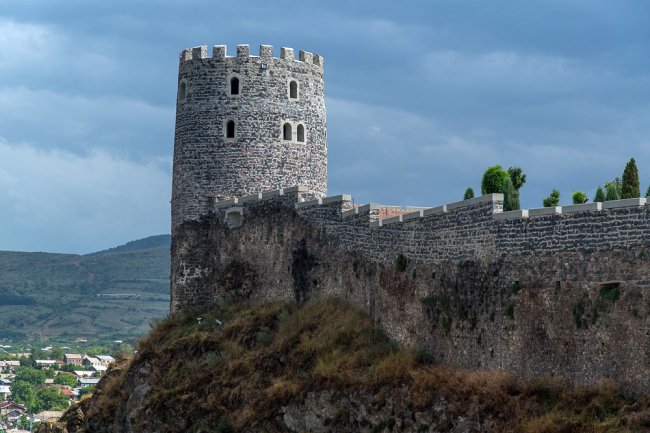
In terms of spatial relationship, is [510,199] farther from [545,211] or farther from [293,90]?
[293,90]

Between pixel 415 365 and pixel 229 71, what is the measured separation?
16347 mm

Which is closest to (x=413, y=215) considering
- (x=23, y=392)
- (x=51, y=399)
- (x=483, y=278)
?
(x=483, y=278)

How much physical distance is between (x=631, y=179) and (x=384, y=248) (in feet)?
23.1

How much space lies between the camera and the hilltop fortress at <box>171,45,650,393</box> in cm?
2495

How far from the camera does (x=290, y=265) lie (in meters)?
38.8

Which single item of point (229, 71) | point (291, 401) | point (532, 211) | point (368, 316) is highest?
point (229, 71)

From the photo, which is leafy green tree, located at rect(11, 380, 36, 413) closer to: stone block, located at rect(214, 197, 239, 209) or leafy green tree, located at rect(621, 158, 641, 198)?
stone block, located at rect(214, 197, 239, 209)

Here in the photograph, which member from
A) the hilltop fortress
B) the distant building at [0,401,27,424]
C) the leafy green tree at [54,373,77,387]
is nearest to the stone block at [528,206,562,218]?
the hilltop fortress

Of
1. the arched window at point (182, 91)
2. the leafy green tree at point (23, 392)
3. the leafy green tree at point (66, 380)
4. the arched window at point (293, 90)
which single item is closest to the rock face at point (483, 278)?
the arched window at point (293, 90)

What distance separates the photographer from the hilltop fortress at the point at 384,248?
24953mm

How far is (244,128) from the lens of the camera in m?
A: 42.6

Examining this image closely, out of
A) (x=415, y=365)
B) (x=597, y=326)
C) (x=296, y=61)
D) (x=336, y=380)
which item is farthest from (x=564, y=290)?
(x=296, y=61)

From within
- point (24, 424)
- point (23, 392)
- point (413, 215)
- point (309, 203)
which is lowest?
point (24, 424)

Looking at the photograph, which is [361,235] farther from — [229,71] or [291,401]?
[229,71]
